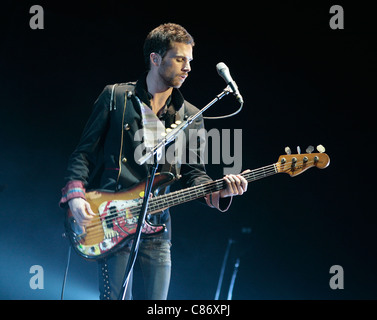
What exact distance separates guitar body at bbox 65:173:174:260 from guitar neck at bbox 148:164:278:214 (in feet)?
0.29

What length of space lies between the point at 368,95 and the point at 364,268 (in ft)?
5.94

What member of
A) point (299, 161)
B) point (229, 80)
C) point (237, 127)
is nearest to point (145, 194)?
point (229, 80)

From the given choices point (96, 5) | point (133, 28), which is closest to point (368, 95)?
point (133, 28)

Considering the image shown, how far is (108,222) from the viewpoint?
2.58m

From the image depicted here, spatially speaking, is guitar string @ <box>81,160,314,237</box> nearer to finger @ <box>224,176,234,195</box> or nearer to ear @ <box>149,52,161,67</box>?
finger @ <box>224,176,234,195</box>

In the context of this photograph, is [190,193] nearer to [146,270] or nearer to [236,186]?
[236,186]

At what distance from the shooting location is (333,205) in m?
4.67

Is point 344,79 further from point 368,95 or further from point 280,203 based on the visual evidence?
point 280,203

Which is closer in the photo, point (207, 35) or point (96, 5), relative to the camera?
point (96, 5)

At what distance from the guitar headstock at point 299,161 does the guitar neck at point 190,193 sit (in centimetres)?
11

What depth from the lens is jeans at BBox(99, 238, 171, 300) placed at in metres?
2.42

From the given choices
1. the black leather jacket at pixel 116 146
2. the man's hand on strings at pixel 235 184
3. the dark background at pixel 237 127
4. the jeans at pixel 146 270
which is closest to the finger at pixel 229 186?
the man's hand on strings at pixel 235 184

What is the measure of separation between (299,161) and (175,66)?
1.02 m

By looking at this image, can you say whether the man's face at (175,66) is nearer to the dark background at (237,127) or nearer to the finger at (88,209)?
the finger at (88,209)
